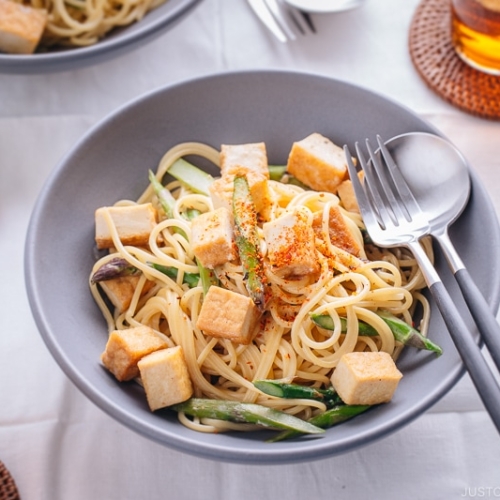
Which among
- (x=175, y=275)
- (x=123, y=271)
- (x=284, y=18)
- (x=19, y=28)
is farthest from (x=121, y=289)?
(x=284, y=18)

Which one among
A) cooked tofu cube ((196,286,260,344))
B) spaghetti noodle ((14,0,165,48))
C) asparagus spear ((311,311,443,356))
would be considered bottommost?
asparagus spear ((311,311,443,356))

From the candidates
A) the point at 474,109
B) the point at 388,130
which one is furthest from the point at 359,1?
the point at 388,130

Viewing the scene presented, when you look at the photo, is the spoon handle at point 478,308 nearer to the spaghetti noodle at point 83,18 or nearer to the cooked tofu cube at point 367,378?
the cooked tofu cube at point 367,378

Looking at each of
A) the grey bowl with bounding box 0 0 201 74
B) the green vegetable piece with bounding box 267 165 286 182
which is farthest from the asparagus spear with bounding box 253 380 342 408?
the grey bowl with bounding box 0 0 201 74

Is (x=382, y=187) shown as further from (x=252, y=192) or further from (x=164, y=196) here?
(x=164, y=196)

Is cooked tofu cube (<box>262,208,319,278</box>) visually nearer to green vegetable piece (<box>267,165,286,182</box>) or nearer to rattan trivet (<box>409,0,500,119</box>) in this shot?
green vegetable piece (<box>267,165,286,182</box>)

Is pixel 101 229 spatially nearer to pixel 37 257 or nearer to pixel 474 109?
pixel 37 257
